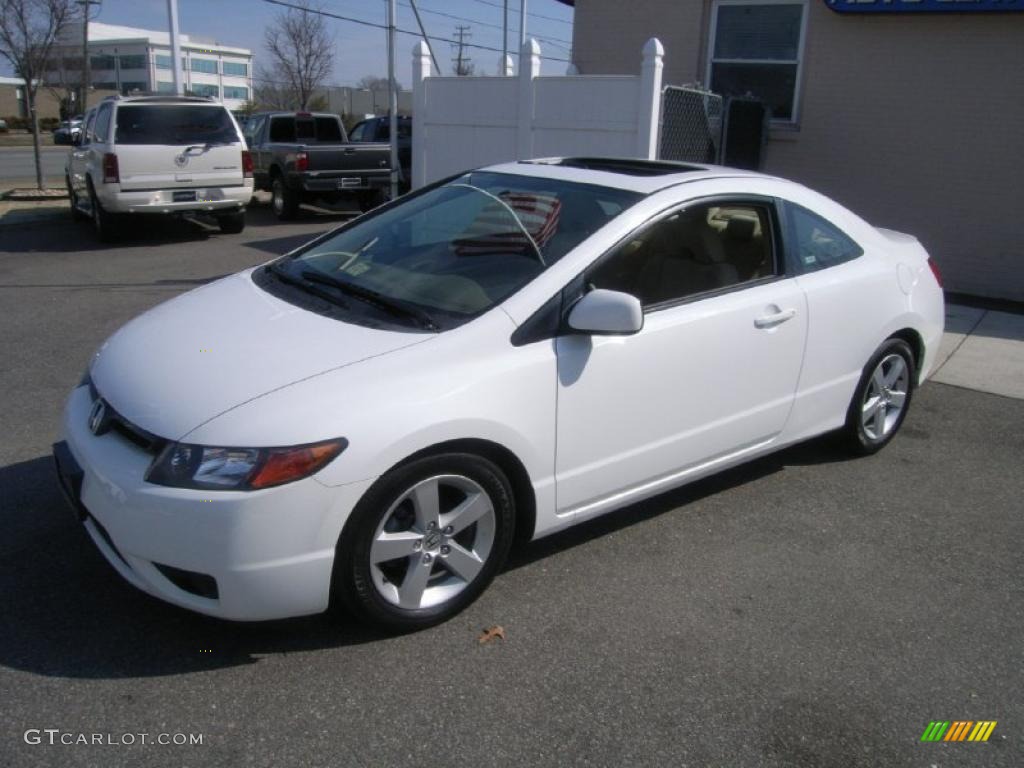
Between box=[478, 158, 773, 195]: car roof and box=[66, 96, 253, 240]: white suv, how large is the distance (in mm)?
8335

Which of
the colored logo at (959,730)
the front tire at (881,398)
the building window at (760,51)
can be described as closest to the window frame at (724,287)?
the front tire at (881,398)

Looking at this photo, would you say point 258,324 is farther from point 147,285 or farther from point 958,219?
point 958,219

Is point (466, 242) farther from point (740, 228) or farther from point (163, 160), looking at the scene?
point (163, 160)

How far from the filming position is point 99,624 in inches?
126

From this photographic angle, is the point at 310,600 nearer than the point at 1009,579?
Yes

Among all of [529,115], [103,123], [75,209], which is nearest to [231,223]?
[103,123]

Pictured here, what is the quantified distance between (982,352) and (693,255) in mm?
4668

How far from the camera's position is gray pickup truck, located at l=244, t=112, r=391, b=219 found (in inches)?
559

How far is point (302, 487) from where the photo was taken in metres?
2.80

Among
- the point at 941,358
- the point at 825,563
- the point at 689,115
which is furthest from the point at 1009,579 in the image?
the point at 689,115

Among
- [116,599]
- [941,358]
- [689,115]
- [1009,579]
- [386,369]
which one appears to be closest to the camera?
[386,369]

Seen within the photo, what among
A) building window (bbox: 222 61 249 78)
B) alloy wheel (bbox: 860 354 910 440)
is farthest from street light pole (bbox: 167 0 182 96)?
building window (bbox: 222 61 249 78)

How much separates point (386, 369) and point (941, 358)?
225 inches

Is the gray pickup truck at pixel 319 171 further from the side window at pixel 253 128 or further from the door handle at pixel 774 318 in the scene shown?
the door handle at pixel 774 318
